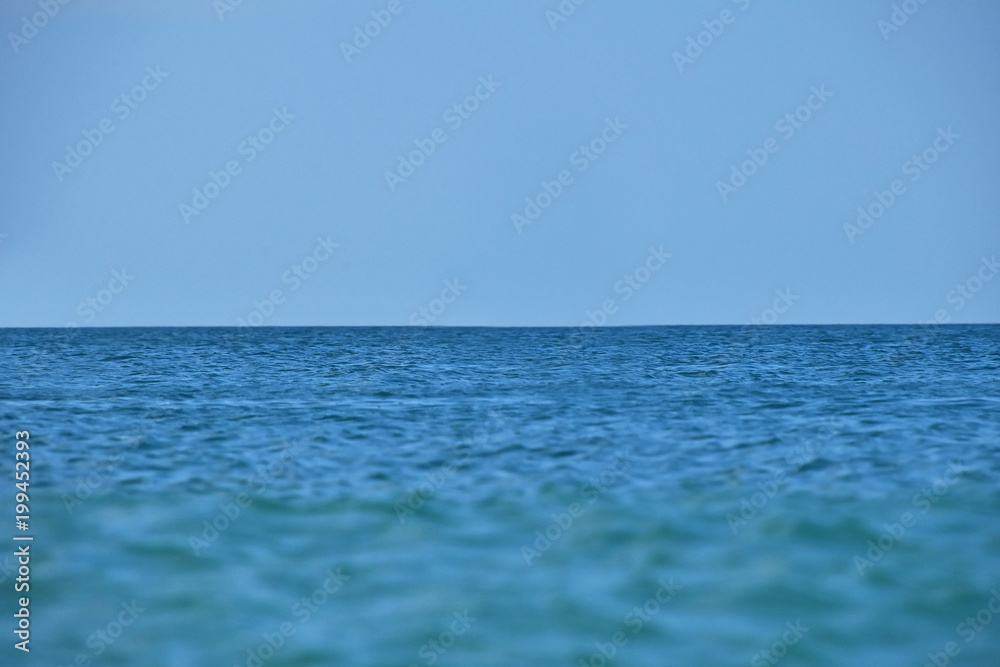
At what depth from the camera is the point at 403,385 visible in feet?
71.3

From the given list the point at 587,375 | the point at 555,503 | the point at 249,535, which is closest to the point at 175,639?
the point at 249,535

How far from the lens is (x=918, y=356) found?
109 ft

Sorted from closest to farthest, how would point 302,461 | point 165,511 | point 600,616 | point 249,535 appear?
point 600,616, point 249,535, point 165,511, point 302,461

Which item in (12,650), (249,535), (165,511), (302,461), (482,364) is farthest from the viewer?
(482,364)

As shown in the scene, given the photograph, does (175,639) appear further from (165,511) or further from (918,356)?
(918,356)

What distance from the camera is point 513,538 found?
8031 millimetres

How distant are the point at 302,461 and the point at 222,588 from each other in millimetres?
4232

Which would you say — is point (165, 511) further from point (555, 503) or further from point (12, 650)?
point (555, 503)

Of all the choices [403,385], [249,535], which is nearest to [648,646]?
[249,535]

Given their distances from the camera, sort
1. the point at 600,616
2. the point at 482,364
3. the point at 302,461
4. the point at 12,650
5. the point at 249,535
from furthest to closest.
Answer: the point at 482,364
the point at 302,461
the point at 249,535
the point at 600,616
the point at 12,650

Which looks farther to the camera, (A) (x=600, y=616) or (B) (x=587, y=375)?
(B) (x=587, y=375)

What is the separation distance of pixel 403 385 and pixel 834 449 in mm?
11949

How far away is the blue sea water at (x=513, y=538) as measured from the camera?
621 cm

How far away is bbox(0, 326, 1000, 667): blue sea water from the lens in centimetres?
621
